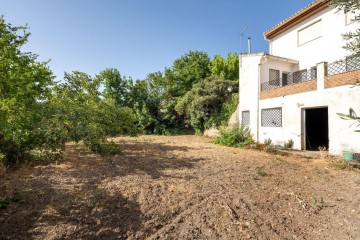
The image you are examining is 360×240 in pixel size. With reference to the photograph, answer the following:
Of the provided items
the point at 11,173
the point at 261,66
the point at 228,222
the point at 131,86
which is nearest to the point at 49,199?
the point at 11,173

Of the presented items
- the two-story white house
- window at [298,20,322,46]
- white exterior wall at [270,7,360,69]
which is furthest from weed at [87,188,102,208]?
window at [298,20,322,46]

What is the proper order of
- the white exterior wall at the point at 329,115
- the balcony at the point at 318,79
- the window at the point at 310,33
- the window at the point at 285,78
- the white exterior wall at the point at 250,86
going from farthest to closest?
the window at the point at 285,78 < the white exterior wall at the point at 250,86 < the window at the point at 310,33 < the balcony at the point at 318,79 < the white exterior wall at the point at 329,115

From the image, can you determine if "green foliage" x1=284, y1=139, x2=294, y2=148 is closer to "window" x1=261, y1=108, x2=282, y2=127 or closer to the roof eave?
"window" x1=261, y1=108, x2=282, y2=127

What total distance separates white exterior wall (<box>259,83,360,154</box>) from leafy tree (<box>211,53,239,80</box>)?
13.6 m

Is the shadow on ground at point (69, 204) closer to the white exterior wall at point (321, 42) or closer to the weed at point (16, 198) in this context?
the weed at point (16, 198)

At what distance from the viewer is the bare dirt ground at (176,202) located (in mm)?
3406

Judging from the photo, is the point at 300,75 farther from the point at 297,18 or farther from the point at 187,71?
the point at 187,71

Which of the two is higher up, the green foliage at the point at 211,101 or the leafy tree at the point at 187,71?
the leafy tree at the point at 187,71

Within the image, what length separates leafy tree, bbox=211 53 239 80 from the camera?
A: 87.2 ft

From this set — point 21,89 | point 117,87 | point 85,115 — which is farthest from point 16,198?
point 117,87

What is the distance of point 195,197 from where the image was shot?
4535mm

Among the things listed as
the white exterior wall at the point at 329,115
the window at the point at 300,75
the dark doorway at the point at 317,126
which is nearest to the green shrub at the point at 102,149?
the white exterior wall at the point at 329,115

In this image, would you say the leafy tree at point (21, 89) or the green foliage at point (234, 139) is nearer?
the leafy tree at point (21, 89)

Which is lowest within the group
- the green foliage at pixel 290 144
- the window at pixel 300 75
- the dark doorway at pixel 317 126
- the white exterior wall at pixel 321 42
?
the green foliage at pixel 290 144
